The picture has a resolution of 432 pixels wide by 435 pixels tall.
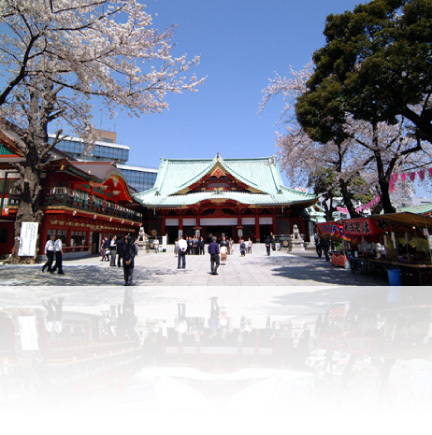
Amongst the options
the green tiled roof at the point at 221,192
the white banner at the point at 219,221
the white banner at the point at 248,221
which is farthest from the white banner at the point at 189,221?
the white banner at the point at 248,221

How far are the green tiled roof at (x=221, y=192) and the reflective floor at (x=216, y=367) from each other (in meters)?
24.8

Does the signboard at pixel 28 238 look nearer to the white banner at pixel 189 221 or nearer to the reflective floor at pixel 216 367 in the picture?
the reflective floor at pixel 216 367

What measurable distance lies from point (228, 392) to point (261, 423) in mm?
474

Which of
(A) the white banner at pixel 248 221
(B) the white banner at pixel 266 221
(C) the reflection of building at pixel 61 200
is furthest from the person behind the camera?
(A) the white banner at pixel 248 221

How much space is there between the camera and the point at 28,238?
45.9 ft

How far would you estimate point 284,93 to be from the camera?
55.5 feet

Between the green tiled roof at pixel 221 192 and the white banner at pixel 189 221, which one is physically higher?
the green tiled roof at pixel 221 192

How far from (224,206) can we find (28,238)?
20.0m

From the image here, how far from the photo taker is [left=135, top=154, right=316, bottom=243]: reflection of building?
30844mm

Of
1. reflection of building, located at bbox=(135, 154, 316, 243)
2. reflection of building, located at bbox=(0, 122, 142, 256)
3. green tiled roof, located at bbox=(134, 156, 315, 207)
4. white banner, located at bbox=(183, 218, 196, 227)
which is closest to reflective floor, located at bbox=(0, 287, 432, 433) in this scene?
reflection of building, located at bbox=(0, 122, 142, 256)

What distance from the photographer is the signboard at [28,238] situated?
1388cm

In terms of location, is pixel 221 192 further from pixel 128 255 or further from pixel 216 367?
pixel 216 367

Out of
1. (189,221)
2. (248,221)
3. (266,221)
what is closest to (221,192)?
(248,221)

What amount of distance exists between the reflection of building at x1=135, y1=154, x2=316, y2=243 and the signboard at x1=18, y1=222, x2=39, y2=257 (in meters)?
16.3
